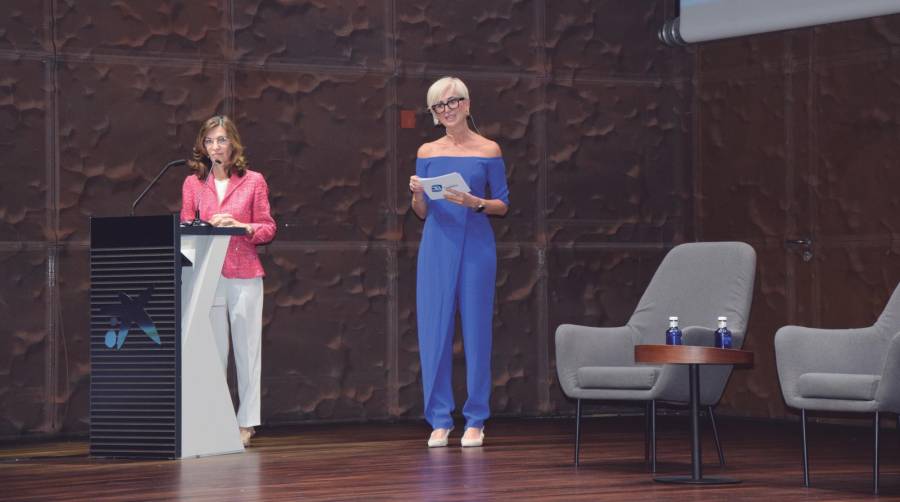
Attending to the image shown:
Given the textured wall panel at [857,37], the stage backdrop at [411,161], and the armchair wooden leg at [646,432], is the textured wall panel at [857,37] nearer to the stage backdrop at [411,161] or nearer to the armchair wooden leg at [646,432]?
the stage backdrop at [411,161]

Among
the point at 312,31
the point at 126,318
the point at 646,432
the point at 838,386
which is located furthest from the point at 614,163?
the point at 838,386

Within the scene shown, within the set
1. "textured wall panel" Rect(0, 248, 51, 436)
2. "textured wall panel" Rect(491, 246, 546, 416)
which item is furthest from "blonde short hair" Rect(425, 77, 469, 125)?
"textured wall panel" Rect(0, 248, 51, 436)

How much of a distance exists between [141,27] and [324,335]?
2102mm

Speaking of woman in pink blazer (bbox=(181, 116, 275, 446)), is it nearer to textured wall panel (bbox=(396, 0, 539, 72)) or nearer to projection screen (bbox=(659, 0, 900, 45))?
textured wall panel (bbox=(396, 0, 539, 72))

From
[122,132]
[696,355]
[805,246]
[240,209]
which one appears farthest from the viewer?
[805,246]

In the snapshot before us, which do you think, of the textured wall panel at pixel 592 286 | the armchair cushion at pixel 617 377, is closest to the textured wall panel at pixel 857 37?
the textured wall panel at pixel 592 286

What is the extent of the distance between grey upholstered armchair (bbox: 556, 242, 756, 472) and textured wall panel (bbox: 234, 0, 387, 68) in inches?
109

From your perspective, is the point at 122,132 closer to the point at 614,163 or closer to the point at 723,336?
the point at 614,163

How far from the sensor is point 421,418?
28.2 ft

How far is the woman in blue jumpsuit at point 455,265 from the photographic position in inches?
272

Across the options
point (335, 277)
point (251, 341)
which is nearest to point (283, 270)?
point (335, 277)

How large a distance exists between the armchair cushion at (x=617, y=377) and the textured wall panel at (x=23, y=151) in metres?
3.28

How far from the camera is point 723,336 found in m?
5.50

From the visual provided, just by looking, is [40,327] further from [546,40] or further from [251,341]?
[546,40]
